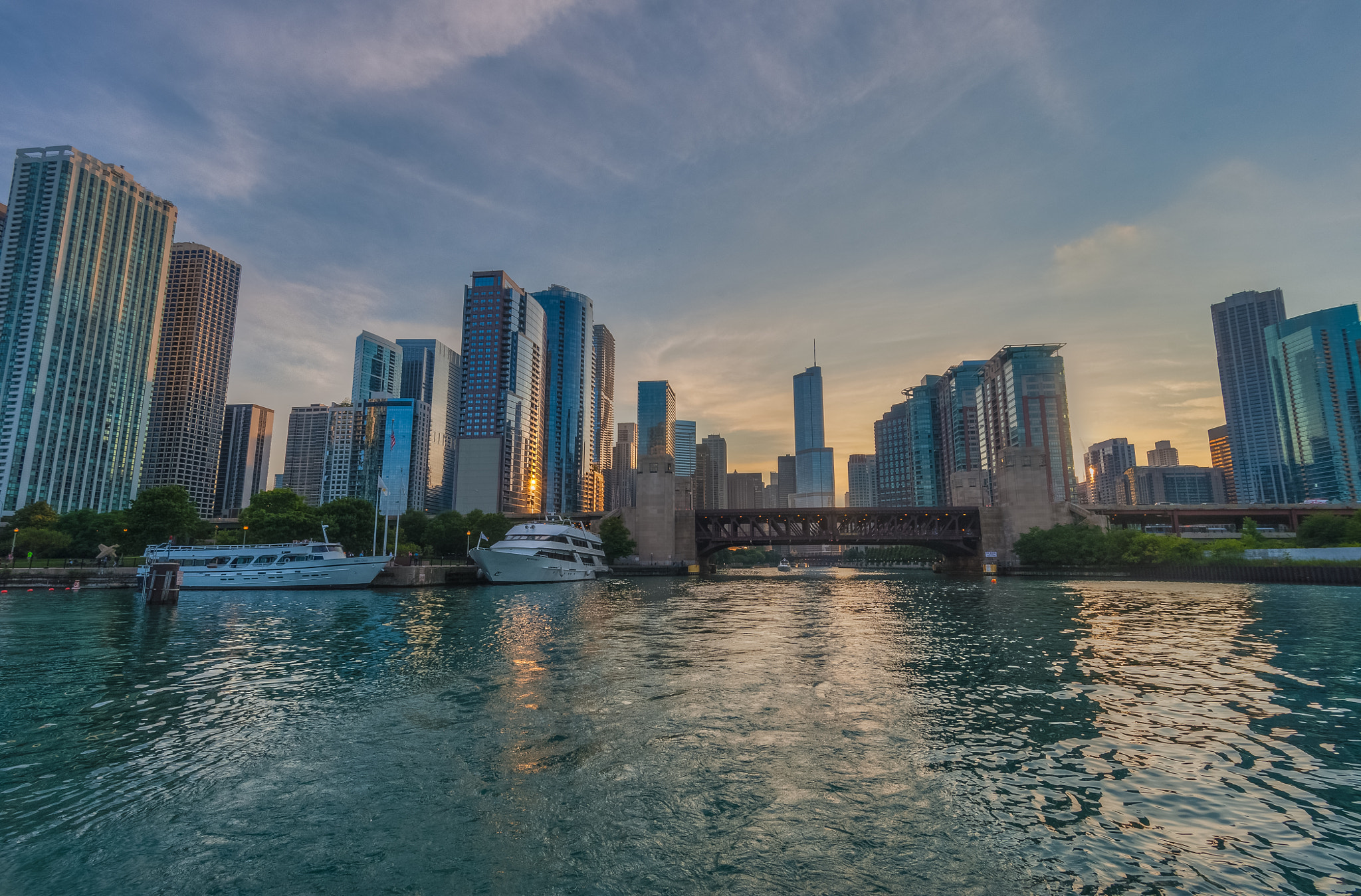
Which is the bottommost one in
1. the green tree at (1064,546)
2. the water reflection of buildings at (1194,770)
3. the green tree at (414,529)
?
the water reflection of buildings at (1194,770)

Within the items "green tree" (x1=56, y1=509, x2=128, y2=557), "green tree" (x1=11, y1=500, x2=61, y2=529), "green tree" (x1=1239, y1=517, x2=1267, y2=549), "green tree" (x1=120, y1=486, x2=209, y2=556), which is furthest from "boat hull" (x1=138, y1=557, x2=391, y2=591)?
"green tree" (x1=1239, y1=517, x2=1267, y2=549)

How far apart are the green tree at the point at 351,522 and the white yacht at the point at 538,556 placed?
89.7ft

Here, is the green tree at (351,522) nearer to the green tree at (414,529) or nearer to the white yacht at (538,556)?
the green tree at (414,529)

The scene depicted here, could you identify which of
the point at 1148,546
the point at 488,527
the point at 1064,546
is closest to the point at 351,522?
the point at 488,527

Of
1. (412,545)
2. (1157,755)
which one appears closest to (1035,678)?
(1157,755)

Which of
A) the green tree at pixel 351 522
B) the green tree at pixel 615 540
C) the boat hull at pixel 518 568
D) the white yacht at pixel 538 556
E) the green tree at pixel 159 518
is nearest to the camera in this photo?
the boat hull at pixel 518 568

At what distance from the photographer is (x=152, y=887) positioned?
26.6 feet

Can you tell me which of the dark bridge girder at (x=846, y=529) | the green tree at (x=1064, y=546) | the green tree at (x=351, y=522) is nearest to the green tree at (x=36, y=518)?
the green tree at (x=351, y=522)

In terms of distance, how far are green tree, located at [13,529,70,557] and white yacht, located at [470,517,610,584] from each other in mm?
77634

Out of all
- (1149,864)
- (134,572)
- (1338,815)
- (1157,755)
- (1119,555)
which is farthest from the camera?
(1119,555)

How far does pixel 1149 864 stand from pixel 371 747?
14407 millimetres

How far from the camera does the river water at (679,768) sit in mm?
8594

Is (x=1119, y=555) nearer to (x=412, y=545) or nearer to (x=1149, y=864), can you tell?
(x=1149, y=864)

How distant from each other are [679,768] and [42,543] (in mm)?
143017
